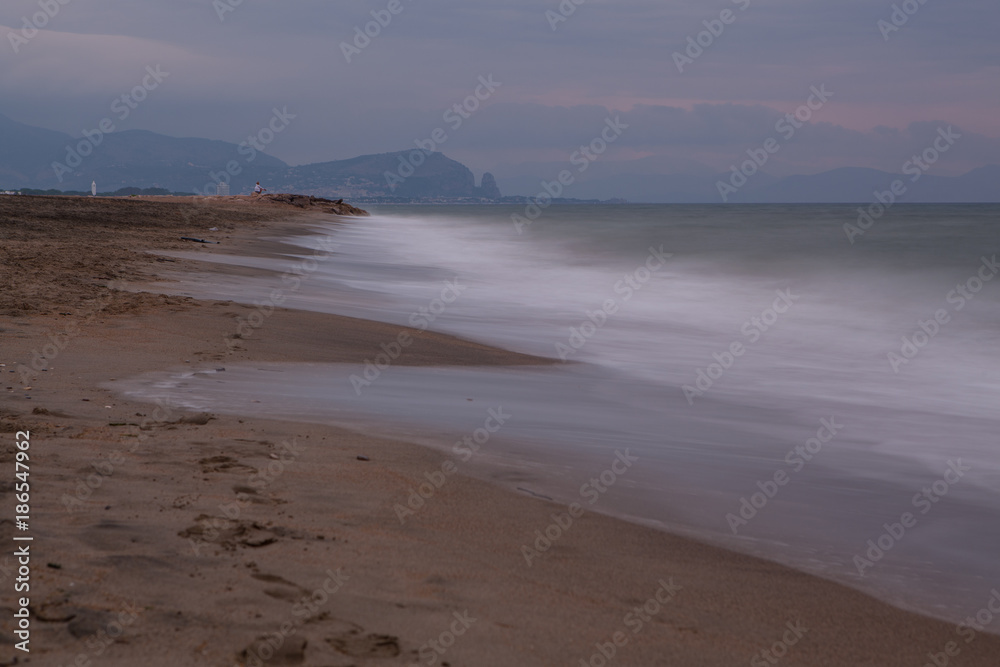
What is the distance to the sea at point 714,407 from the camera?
435cm

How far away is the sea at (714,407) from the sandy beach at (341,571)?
0.72 ft

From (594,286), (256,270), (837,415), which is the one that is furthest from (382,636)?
(594,286)

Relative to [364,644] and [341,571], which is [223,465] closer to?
[341,571]

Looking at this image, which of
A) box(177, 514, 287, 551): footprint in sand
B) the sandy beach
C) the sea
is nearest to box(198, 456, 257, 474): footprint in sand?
the sandy beach

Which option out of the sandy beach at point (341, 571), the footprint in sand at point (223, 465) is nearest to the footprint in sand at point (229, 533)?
the sandy beach at point (341, 571)

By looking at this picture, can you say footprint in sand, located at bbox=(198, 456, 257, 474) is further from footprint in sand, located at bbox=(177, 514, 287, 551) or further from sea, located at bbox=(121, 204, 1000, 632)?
sea, located at bbox=(121, 204, 1000, 632)

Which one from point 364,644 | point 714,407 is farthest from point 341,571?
point 714,407

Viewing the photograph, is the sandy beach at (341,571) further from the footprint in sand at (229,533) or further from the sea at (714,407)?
the sea at (714,407)

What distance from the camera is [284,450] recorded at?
458 centimetres

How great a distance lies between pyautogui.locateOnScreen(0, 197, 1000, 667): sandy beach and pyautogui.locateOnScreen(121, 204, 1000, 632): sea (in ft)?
0.72

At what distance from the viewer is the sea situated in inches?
171

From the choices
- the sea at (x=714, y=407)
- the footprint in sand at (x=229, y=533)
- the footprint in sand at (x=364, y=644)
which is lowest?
the sea at (x=714, y=407)

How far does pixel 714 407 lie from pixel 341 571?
479 cm

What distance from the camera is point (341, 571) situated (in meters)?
3.13
